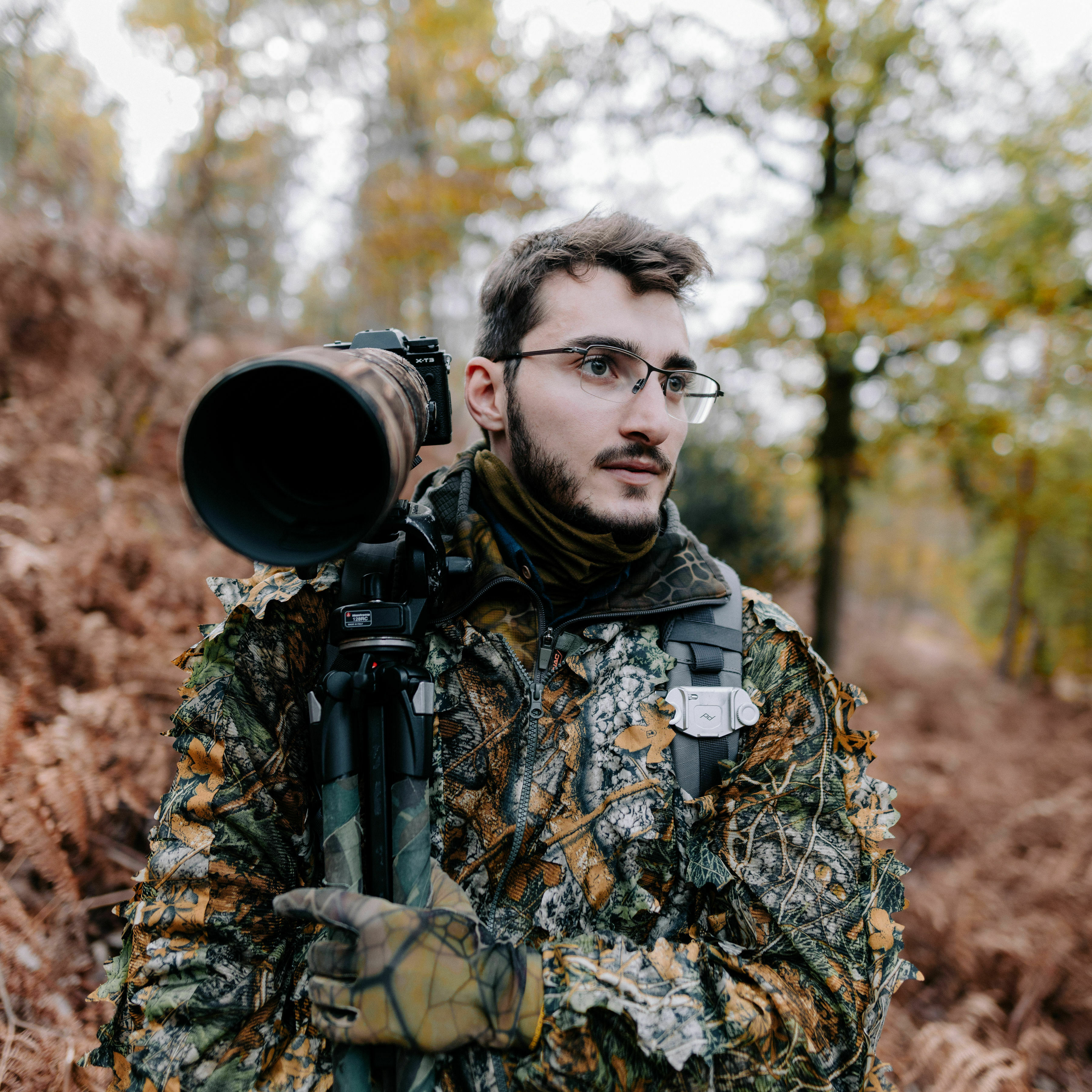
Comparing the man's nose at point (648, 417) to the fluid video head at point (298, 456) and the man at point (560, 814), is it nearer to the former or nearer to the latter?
the man at point (560, 814)

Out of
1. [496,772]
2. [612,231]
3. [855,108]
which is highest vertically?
[855,108]

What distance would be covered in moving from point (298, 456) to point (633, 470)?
0.93 meters

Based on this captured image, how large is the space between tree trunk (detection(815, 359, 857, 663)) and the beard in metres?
8.25

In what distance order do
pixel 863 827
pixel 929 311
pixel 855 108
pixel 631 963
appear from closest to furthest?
pixel 631 963, pixel 863 827, pixel 929 311, pixel 855 108

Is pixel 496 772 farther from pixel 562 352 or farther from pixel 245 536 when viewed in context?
pixel 562 352

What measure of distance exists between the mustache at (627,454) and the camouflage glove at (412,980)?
3.69 ft

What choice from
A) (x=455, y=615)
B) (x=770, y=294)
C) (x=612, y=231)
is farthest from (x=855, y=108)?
(x=455, y=615)

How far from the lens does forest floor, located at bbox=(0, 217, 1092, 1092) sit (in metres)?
2.61

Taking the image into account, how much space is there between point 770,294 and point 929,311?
6.30 feet

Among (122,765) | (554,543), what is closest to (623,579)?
(554,543)

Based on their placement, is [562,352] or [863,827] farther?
[562,352]

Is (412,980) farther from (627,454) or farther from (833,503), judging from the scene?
(833,503)

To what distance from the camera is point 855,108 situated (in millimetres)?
8234

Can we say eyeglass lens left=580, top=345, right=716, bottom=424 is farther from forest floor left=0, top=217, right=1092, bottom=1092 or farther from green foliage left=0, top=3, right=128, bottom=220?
green foliage left=0, top=3, right=128, bottom=220
